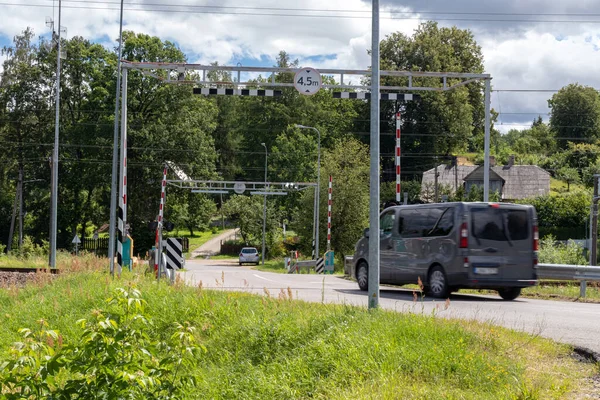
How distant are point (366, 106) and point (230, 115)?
2088 centimetres

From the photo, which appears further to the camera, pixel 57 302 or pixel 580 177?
pixel 580 177

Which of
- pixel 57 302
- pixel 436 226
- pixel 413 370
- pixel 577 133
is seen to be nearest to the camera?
pixel 413 370

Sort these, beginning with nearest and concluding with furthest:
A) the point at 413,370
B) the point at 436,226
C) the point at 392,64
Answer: the point at 413,370 < the point at 436,226 < the point at 392,64

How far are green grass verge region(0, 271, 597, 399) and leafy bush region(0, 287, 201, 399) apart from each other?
1.02 metres

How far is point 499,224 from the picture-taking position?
51.6 ft

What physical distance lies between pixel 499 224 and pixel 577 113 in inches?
3690

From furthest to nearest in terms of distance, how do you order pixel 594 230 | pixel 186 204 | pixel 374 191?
pixel 186 204 → pixel 594 230 → pixel 374 191

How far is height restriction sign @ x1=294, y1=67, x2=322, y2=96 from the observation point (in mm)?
22344

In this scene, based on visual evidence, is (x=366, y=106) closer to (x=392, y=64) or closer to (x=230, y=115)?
(x=392, y=64)

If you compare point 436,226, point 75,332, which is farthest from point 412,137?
point 75,332

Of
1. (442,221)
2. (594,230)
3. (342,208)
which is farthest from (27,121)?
(442,221)

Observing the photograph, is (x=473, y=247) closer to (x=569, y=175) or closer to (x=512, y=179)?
(x=569, y=175)

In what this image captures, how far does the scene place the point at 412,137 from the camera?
226 feet

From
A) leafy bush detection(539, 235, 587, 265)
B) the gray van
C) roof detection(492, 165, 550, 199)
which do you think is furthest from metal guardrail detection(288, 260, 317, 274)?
roof detection(492, 165, 550, 199)
